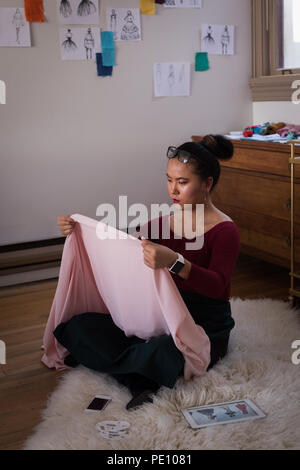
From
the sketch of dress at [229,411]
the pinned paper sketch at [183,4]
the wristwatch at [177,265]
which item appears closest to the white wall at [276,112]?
the pinned paper sketch at [183,4]

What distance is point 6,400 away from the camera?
1.90 metres

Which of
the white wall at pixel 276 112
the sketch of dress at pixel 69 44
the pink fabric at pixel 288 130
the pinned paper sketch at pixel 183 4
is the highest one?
the pinned paper sketch at pixel 183 4

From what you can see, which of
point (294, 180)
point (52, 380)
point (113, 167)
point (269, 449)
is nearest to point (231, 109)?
point (113, 167)

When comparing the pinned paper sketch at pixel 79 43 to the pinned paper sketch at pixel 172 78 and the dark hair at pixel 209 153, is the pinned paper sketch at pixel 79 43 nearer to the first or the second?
the pinned paper sketch at pixel 172 78

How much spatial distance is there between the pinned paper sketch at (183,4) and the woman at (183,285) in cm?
184

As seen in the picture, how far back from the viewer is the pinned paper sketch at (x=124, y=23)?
326 cm

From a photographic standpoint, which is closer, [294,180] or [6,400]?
[6,400]

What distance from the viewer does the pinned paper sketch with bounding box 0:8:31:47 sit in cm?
300

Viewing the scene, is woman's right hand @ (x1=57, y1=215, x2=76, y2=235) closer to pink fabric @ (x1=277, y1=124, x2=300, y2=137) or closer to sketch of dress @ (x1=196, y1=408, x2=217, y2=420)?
sketch of dress @ (x1=196, y1=408, x2=217, y2=420)

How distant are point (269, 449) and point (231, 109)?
8.72 feet

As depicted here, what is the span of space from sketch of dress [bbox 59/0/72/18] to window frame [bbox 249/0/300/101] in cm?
124

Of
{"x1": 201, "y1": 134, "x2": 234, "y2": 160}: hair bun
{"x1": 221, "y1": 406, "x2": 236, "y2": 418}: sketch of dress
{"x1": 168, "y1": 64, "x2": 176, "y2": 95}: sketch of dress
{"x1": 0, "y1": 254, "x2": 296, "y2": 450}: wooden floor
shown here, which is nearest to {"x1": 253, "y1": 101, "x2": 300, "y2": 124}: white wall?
{"x1": 168, "y1": 64, "x2": 176, "y2": 95}: sketch of dress

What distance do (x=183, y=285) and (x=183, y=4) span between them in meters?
2.20
